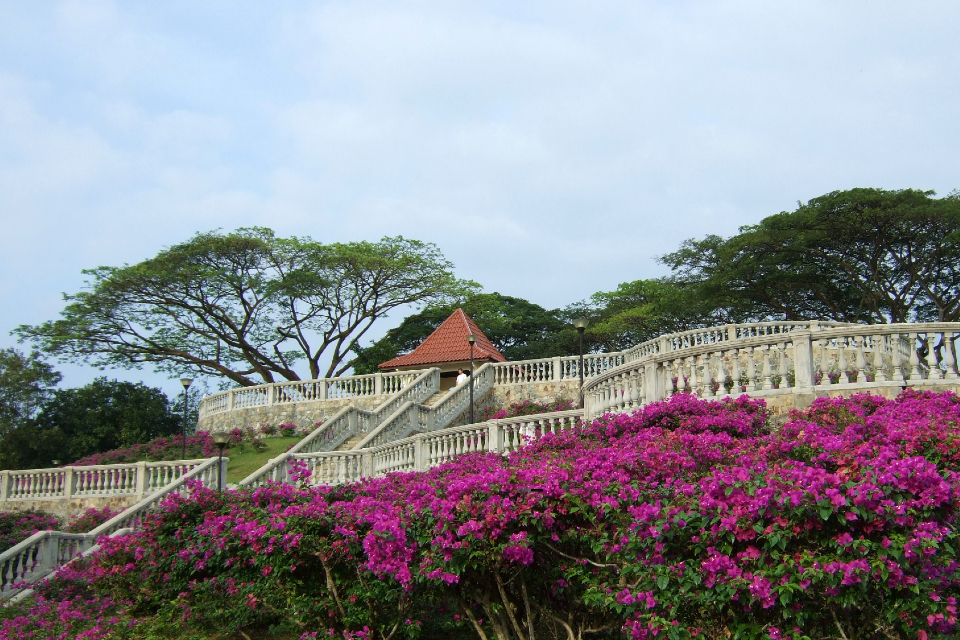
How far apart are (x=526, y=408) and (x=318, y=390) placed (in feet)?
28.6

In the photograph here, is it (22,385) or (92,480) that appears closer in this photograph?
(92,480)

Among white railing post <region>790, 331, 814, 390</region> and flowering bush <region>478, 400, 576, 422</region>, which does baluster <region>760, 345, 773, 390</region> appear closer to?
white railing post <region>790, 331, 814, 390</region>

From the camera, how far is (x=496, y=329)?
49.6 metres

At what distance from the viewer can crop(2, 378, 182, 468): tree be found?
36.0 metres

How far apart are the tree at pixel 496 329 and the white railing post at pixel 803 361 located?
33824mm

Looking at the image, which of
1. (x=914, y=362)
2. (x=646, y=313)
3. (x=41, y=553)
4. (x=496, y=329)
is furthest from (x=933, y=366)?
(x=496, y=329)

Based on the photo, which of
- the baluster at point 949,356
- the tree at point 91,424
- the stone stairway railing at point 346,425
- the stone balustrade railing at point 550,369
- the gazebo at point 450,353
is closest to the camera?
the baluster at point 949,356

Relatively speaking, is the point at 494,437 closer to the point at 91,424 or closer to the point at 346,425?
the point at 346,425

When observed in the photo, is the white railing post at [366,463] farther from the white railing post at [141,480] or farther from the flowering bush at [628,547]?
the flowering bush at [628,547]

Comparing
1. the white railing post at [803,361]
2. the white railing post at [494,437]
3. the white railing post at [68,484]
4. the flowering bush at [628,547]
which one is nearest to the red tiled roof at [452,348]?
the white railing post at [68,484]

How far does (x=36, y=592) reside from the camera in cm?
1298

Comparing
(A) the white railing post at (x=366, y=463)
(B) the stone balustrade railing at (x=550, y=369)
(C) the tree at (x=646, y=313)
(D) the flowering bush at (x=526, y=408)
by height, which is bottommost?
(A) the white railing post at (x=366, y=463)

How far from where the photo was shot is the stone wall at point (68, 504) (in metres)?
19.9

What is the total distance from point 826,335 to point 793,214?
24.3m
